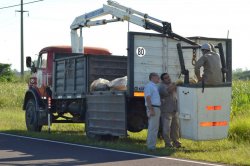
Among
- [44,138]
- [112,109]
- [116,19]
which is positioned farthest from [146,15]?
[44,138]

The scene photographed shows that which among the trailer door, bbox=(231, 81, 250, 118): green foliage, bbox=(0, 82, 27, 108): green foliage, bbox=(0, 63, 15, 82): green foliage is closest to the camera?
the trailer door

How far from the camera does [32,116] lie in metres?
19.4

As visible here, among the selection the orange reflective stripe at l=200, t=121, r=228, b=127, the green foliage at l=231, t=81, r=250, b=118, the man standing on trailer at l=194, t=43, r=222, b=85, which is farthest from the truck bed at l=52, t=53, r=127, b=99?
the green foliage at l=231, t=81, r=250, b=118

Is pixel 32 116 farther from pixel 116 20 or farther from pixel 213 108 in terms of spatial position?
pixel 213 108

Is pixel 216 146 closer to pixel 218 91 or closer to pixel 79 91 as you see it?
pixel 218 91

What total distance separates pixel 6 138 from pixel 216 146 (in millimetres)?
6376

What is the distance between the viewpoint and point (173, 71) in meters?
15.1

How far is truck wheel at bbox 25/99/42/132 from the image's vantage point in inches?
752

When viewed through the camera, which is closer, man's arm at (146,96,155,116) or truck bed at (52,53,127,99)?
man's arm at (146,96,155,116)

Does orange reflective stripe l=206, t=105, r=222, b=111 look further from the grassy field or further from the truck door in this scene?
the truck door

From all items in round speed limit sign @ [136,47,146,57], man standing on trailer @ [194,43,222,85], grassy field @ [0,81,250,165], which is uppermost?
round speed limit sign @ [136,47,146,57]

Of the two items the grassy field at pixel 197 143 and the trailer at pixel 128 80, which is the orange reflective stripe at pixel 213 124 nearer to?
the trailer at pixel 128 80

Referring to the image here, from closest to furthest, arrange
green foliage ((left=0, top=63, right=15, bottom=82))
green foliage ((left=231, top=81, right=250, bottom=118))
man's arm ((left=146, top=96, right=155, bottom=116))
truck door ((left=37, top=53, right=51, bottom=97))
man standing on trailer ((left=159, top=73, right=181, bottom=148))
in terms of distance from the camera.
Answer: man's arm ((left=146, top=96, right=155, bottom=116)) → man standing on trailer ((left=159, top=73, right=181, bottom=148)) → truck door ((left=37, top=53, right=51, bottom=97)) → green foliage ((left=231, top=81, right=250, bottom=118)) → green foliage ((left=0, top=63, right=15, bottom=82))

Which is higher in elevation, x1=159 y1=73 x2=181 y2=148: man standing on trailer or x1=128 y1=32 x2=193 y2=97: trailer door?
x1=128 y1=32 x2=193 y2=97: trailer door
